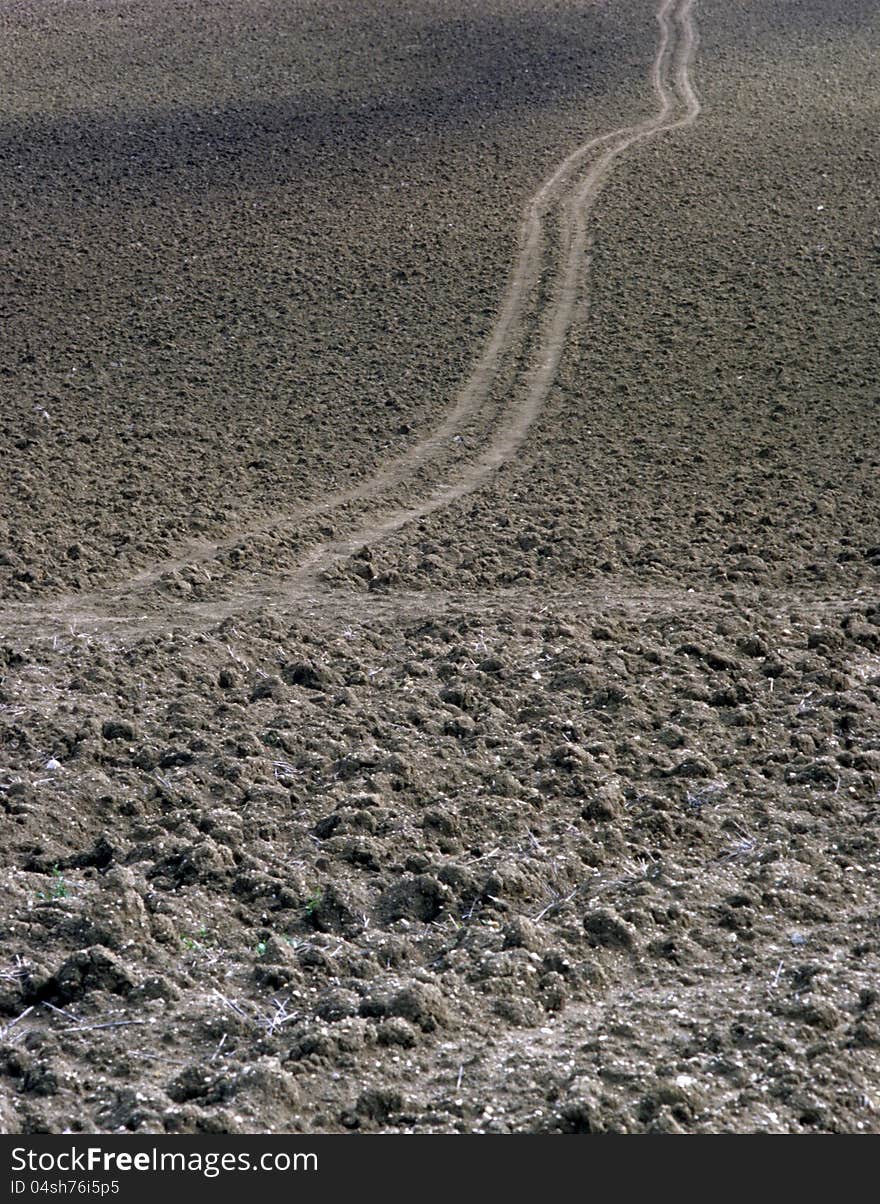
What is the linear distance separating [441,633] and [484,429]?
16.0 feet

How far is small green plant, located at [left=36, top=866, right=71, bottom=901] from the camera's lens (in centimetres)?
634

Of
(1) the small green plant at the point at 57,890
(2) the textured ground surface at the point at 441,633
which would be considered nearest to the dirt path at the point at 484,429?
(2) the textured ground surface at the point at 441,633

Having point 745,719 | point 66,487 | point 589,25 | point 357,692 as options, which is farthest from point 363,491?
point 589,25

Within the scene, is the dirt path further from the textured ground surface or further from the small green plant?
the small green plant

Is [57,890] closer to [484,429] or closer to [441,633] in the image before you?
[441,633]

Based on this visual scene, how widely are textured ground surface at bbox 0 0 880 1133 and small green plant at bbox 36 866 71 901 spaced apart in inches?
0.5

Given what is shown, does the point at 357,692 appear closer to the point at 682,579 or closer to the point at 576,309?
the point at 682,579

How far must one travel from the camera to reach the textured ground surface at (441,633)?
527 centimetres

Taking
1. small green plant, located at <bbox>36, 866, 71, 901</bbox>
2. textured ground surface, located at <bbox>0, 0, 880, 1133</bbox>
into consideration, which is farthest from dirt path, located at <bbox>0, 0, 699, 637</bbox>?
small green plant, located at <bbox>36, 866, 71, 901</bbox>

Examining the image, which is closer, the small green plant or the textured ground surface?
the textured ground surface

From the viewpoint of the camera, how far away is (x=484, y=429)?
13859 mm

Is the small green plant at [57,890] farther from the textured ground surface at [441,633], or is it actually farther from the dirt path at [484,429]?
the dirt path at [484,429]

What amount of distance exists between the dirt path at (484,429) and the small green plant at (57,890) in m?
3.19

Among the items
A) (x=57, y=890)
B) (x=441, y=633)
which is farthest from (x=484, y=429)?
(x=57, y=890)
